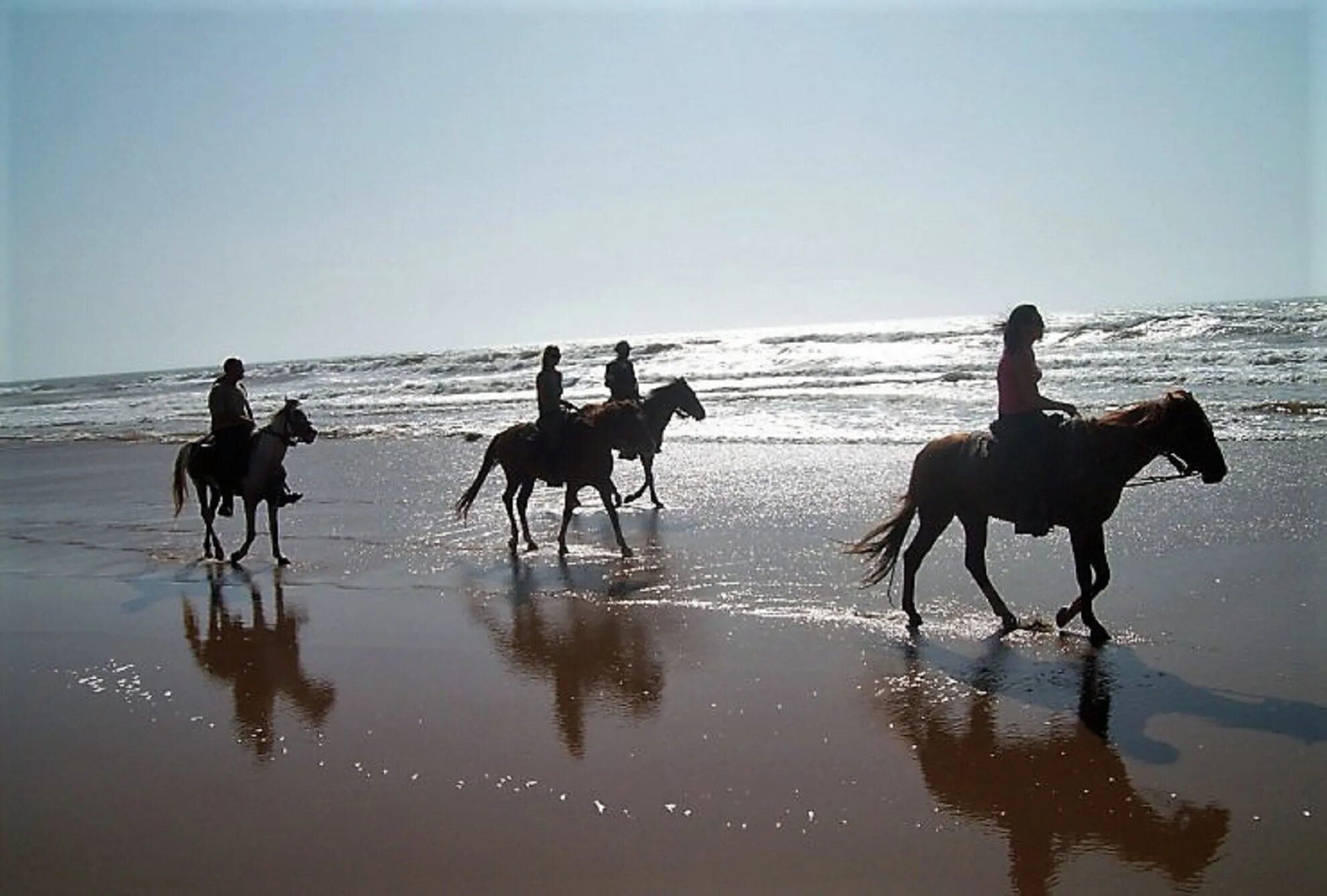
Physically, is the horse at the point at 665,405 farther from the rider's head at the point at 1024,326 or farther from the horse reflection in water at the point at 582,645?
the rider's head at the point at 1024,326

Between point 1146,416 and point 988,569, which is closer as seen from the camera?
point 1146,416

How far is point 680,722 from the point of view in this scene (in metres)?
5.47

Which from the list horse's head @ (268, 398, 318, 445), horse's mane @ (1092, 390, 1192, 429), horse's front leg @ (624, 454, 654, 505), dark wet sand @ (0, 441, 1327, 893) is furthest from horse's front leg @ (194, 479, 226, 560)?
horse's mane @ (1092, 390, 1192, 429)

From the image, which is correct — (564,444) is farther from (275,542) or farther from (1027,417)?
(1027,417)

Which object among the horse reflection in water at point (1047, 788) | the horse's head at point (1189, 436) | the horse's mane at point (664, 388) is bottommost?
the horse reflection in water at point (1047, 788)

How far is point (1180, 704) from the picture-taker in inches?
212

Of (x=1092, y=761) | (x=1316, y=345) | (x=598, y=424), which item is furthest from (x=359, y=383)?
(x=1092, y=761)

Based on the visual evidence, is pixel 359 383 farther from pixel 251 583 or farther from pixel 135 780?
pixel 135 780

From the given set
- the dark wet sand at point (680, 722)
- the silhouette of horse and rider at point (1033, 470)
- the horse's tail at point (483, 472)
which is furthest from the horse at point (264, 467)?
the silhouette of horse and rider at point (1033, 470)

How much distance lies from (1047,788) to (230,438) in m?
9.33

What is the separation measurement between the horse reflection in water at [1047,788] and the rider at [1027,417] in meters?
1.34

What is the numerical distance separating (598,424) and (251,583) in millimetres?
3666

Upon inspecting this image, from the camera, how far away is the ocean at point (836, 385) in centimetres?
2059

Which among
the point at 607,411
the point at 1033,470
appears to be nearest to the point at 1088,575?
the point at 1033,470
